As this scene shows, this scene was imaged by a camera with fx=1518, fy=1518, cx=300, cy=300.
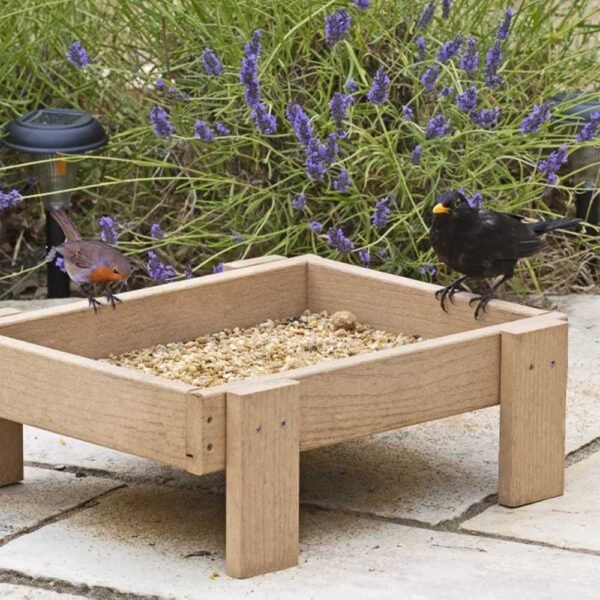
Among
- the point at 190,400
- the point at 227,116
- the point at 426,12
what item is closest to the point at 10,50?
the point at 227,116

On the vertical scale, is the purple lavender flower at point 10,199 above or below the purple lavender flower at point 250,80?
below

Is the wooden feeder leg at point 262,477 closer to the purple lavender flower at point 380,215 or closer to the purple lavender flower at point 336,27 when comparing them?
the purple lavender flower at point 380,215

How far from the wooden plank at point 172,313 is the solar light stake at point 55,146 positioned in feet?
3.88

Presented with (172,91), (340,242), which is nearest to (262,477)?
(340,242)

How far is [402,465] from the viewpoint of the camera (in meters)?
3.42

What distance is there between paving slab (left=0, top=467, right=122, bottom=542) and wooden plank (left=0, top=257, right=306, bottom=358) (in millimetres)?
284

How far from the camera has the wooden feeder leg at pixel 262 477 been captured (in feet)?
8.82

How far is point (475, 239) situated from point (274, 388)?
80 cm

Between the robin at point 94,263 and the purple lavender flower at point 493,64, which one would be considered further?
the purple lavender flower at point 493,64

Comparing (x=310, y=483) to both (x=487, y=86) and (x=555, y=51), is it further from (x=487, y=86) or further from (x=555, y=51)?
(x=555, y=51)

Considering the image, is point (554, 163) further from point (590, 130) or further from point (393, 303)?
point (393, 303)

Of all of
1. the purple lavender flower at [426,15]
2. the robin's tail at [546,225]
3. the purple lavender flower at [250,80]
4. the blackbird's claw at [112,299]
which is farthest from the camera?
the purple lavender flower at [426,15]

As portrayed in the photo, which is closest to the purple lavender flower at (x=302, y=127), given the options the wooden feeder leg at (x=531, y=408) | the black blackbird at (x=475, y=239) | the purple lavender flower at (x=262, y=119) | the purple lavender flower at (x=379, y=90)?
the purple lavender flower at (x=262, y=119)

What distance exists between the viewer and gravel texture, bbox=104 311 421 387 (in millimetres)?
3238
